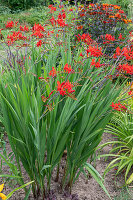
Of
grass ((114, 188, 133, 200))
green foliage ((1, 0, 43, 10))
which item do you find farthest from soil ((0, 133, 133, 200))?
green foliage ((1, 0, 43, 10))

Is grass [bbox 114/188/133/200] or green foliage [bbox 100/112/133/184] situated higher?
green foliage [bbox 100/112/133/184]

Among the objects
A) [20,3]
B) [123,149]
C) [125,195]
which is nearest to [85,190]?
[125,195]

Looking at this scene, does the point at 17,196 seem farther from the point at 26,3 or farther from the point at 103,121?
the point at 26,3

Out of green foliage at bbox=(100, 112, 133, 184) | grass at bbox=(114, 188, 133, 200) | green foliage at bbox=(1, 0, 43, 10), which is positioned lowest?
grass at bbox=(114, 188, 133, 200)

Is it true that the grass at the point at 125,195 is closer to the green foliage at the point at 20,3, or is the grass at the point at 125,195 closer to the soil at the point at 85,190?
the soil at the point at 85,190

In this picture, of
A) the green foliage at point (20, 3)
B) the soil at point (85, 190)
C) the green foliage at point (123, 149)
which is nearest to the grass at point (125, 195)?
the soil at point (85, 190)

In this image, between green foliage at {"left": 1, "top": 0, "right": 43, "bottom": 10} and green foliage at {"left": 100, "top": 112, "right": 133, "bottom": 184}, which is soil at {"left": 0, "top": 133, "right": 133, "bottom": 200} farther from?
green foliage at {"left": 1, "top": 0, "right": 43, "bottom": 10}

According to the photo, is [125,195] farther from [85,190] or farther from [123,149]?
[123,149]

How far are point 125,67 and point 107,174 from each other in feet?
3.41

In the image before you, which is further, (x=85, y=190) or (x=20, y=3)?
(x=20, y=3)

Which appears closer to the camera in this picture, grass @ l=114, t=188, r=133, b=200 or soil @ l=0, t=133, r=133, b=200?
soil @ l=0, t=133, r=133, b=200

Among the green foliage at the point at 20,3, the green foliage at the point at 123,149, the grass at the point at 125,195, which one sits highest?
the green foliage at the point at 20,3

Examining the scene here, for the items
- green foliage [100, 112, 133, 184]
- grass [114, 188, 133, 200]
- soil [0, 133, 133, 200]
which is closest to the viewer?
soil [0, 133, 133, 200]

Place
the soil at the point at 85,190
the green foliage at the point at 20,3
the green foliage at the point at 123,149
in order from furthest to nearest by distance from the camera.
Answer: the green foliage at the point at 20,3 < the green foliage at the point at 123,149 < the soil at the point at 85,190
